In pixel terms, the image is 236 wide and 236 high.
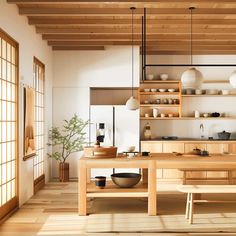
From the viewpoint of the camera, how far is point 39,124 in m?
7.95

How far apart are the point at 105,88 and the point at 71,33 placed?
2.18 meters

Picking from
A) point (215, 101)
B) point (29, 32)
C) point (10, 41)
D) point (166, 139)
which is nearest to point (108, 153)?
point (10, 41)

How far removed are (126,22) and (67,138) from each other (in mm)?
3293

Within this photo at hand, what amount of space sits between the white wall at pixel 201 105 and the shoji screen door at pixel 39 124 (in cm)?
243

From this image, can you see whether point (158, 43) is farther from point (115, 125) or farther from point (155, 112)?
point (115, 125)

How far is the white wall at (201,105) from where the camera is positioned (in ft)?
30.9

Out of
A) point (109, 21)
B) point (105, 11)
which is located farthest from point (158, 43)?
point (105, 11)

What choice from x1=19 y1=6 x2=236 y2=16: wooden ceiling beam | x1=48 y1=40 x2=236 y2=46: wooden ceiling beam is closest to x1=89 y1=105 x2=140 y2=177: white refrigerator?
x1=48 y1=40 x2=236 y2=46: wooden ceiling beam

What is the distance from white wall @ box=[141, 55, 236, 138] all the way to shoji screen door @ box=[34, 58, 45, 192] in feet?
7.97

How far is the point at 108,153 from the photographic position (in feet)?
19.2

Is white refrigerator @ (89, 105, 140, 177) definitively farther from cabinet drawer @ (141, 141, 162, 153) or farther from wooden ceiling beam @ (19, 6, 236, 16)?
wooden ceiling beam @ (19, 6, 236, 16)

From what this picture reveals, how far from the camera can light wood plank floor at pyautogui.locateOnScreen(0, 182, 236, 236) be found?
4805mm

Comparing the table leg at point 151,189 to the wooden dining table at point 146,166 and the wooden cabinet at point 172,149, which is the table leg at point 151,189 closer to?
the wooden dining table at point 146,166

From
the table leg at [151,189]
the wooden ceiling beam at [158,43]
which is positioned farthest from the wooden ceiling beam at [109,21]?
the table leg at [151,189]
